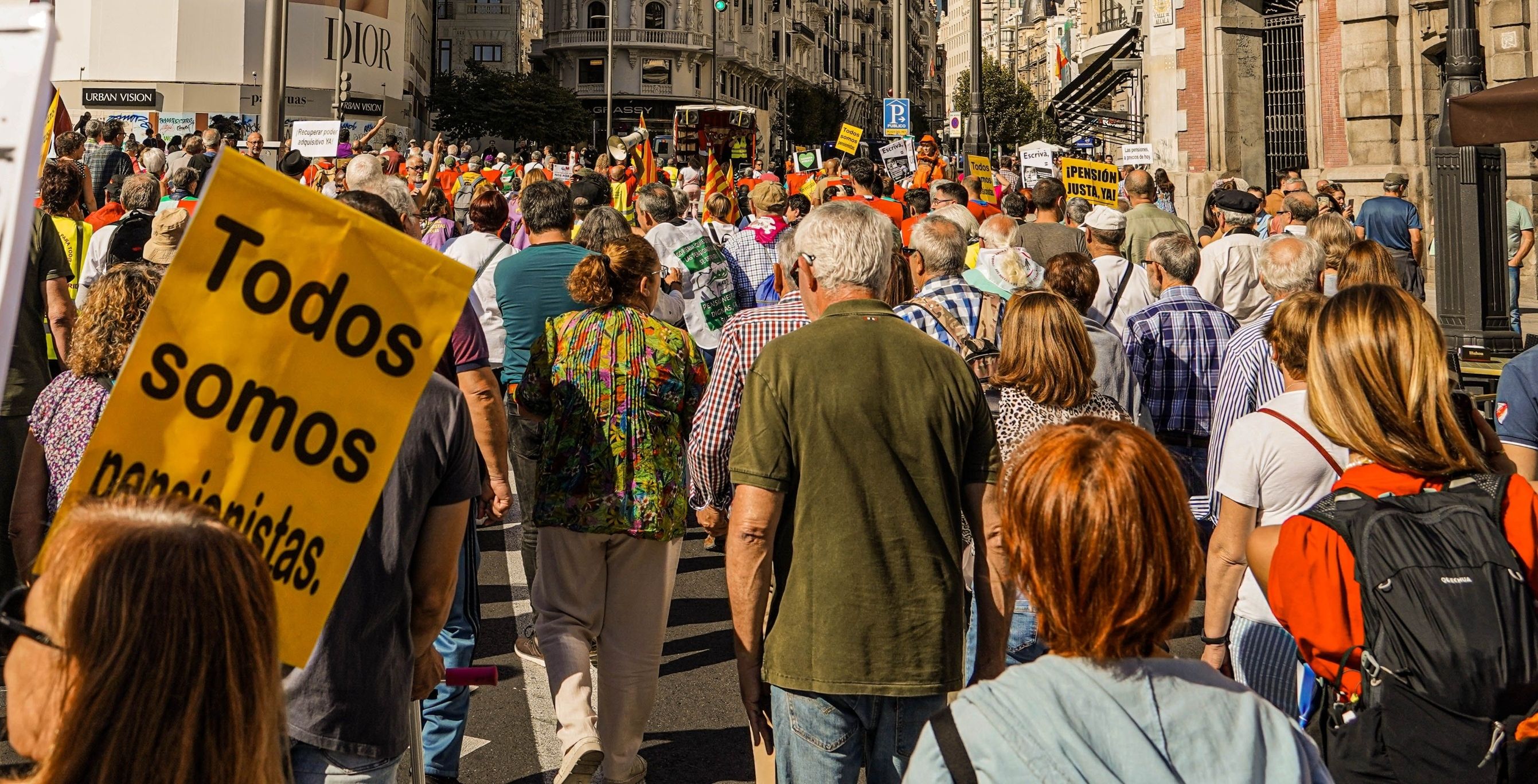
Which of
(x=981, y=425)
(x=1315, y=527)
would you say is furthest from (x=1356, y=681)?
(x=981, y=425)

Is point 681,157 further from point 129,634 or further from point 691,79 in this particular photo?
point 691,79

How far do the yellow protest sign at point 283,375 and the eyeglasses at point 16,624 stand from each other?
461 mm

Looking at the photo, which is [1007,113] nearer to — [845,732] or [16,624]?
[845,732]

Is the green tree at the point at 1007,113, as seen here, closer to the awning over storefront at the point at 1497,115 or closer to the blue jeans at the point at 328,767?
the awning over storefront at the point at 1497,115

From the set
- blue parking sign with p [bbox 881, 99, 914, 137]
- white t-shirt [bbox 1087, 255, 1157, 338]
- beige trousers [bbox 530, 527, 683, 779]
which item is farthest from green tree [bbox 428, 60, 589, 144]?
beige trousers [bbox 530, 527, 683, 779]

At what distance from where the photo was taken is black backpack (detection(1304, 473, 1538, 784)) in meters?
2.77

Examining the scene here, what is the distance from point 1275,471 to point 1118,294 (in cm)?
429

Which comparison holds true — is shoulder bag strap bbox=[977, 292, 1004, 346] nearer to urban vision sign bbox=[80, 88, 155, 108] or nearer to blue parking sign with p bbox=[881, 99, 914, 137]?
blue parking sign with p bbox=[881, 99, 914, 137]

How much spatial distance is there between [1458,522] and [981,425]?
121 cm

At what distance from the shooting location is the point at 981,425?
148 inches

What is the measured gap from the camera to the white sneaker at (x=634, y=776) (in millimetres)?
5113

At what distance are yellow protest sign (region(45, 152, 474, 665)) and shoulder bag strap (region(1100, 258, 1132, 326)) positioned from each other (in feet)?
19.5

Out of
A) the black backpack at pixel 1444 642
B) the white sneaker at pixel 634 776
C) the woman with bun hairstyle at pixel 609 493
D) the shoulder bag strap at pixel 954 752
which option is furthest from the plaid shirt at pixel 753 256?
the shoulder bag strap at pixel 954 752

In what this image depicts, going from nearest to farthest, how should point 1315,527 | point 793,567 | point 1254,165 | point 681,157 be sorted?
point 1315,527 → point 793,567 → point 1254,165 → point 681,157
